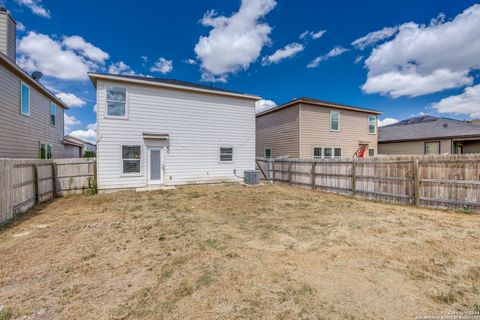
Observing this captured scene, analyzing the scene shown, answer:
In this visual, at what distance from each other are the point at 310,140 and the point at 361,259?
12008mm

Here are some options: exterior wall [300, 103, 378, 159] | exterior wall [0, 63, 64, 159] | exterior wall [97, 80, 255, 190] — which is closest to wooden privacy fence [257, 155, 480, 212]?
exterior wall [300, 103, 378, 159]

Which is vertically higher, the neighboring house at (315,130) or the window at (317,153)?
the neighboring house at (315,130)

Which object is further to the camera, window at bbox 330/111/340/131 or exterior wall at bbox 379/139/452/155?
exterior wall at bbox 379/139/452/155

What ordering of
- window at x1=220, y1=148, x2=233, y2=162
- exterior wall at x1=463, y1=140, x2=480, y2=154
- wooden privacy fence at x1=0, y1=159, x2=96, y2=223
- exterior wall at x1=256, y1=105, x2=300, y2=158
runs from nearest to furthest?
Result: wooden privacy fence at x1=0, y1=159, x2=96, y2=223 → window at x1=220, y1=148, x2=233, y2=162 → exterior wall at x1=256, y1=105, x2=300, y2=158 → exterior wall at x1=463, y1=140, x2=480, y2=154

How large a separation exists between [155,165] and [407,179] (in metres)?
10.7

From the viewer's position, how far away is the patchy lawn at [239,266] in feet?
7.59

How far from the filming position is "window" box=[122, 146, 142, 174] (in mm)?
10070

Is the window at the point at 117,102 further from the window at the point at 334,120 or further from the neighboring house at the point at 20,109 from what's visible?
the window at the point at 334,120

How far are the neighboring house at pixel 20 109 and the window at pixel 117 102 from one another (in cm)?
371

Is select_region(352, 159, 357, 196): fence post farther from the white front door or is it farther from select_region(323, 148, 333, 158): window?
the white front door

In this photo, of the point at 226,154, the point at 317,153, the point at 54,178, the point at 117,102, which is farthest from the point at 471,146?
the point at 54,178

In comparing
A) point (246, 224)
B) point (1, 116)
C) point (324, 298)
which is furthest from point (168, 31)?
point (324, 298)

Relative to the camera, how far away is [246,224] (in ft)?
17.6

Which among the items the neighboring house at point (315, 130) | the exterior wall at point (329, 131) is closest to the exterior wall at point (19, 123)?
the neighboring house at point (315, 130)
